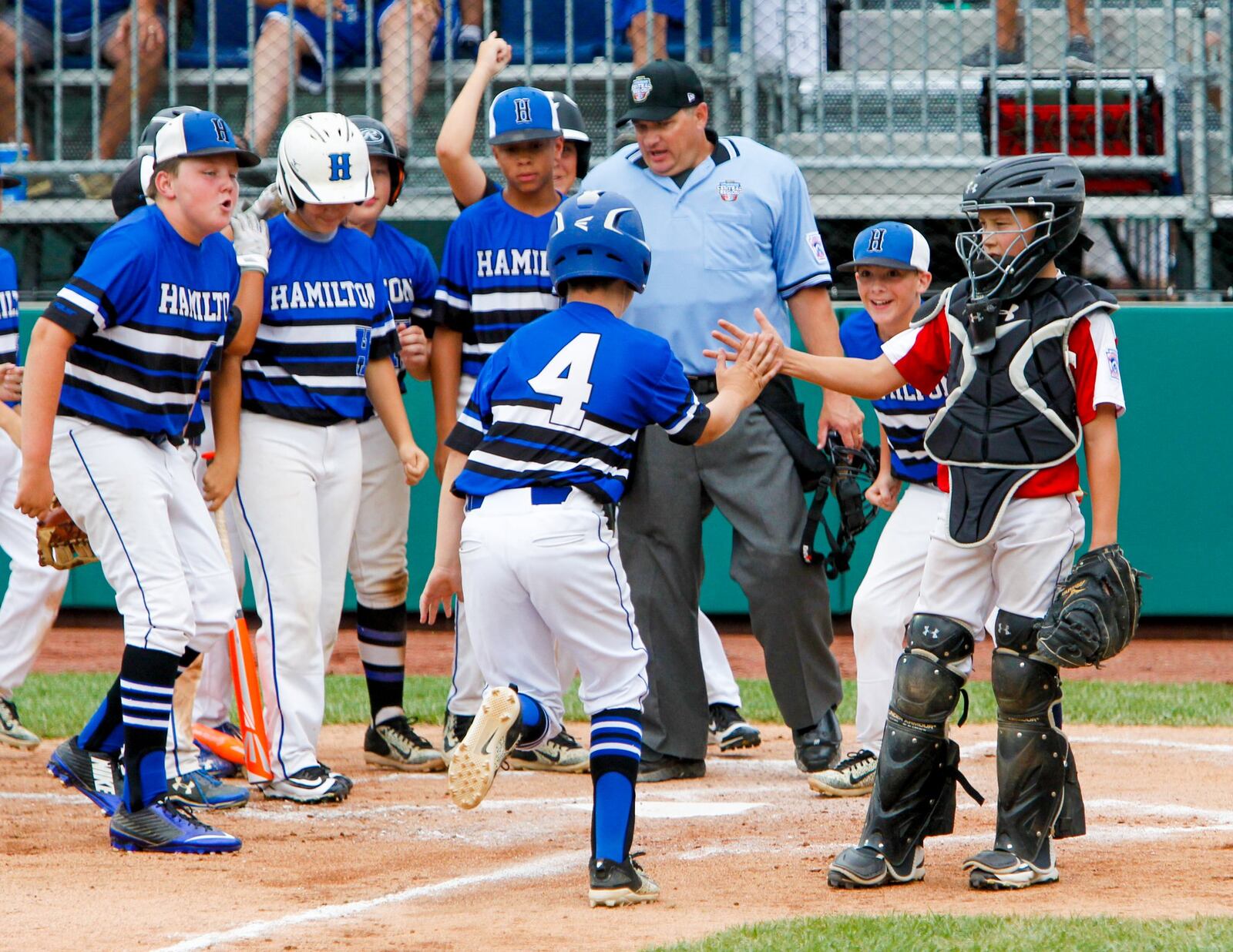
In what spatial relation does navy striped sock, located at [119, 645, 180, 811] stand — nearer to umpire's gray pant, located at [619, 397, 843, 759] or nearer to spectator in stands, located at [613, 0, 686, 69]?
umpire's gray pant, located at [619, 397, 843, 759]

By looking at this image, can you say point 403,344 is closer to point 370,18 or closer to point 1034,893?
point 1034,893

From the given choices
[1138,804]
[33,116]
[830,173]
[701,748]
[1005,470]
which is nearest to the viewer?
[1005,470]

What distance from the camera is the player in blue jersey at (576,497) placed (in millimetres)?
3943

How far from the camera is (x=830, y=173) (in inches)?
368

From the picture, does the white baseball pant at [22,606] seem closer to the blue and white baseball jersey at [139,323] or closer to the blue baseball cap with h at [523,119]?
the blue and white baseball jersey at [139,323]

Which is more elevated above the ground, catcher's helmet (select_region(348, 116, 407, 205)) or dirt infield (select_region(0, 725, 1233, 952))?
catcher's helmet (select_region(348, 116, 407, 205))

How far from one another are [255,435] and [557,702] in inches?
61.1

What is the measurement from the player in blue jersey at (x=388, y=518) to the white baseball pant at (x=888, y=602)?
5.24ft

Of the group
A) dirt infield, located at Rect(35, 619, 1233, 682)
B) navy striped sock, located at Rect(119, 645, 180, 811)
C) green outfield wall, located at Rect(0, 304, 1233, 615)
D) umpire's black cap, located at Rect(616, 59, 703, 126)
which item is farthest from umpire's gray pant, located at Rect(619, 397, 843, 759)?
green outfield wall, located at Rect(0, 304, 1233, 615)

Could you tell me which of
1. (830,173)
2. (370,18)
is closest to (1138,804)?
(830,173)

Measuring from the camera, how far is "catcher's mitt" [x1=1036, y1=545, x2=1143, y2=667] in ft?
12.7

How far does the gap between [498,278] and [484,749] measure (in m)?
2.41

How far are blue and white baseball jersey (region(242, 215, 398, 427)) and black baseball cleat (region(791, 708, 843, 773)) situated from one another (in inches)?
76.4

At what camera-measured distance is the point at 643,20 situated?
943 centimetres
